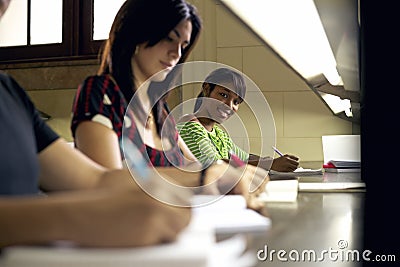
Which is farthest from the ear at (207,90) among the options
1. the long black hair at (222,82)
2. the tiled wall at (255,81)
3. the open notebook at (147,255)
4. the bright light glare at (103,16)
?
the open notebook at (147,255)

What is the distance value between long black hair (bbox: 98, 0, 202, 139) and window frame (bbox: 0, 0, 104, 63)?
→ 132 centimetres

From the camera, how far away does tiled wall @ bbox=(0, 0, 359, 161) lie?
221cm

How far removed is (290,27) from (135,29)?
341 mm

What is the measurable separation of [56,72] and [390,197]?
6.35 feet

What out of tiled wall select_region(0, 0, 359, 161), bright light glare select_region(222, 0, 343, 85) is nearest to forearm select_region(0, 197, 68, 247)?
bright light glare select_region(222, 0, 343, 85)

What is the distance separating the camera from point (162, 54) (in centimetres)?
98

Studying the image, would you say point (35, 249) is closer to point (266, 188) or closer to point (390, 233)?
point (390, 233)

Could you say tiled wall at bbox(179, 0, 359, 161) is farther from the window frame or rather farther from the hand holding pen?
the hand holding pen

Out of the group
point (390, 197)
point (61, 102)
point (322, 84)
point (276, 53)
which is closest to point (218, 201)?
point (390, 197)

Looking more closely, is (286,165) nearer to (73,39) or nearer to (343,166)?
(343,166)

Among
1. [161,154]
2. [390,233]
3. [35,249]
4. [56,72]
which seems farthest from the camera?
[56,72]

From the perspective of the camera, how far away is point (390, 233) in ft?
1.32

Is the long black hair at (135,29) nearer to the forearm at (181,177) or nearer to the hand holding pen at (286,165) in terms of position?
the forearm at (181,177)

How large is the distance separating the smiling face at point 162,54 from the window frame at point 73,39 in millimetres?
1305
